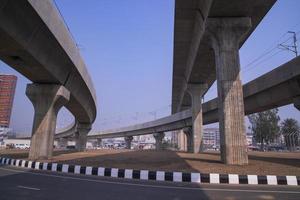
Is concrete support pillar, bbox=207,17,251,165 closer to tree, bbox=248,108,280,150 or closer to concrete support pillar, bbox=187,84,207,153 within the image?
concrete support pillar, bbox=187,84,207,153

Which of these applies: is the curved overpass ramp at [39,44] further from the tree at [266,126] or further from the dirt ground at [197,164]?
the tree at [266,126]

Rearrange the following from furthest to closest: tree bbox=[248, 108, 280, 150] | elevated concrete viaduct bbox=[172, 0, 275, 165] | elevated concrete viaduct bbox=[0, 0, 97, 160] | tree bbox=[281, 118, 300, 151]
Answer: tree bbox=[281, 118, 300, 151] → tree bbox=[248, 108, 280, 150] → elevated concrete viaduct bbox=[172, 0, 275, 165] → elevated concrete viaduct bbox=[0, 0, 97, 160]

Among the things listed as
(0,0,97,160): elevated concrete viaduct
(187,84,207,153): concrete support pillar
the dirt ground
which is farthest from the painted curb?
(187,84,207,153): concrete support pillar

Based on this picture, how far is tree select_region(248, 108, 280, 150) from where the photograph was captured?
3548 inches

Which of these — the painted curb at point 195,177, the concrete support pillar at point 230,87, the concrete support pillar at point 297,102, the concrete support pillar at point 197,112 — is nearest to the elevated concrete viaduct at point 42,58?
the painted curb at point 195,177

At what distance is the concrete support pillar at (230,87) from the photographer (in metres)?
20.1


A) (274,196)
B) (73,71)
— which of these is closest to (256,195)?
(274,196)

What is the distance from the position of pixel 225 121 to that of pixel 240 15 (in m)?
8.03

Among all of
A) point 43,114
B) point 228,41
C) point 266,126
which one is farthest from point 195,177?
point 266,126

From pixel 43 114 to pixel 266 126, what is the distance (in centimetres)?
7867

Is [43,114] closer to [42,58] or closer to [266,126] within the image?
[42,58]

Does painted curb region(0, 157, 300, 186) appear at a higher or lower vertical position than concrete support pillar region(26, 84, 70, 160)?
lower

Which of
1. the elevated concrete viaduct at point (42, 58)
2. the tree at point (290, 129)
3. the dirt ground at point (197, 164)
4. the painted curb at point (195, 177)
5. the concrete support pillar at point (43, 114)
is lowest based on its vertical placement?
the painted curb at point (195, 177)

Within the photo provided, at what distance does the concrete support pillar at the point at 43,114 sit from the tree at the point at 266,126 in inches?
3037
